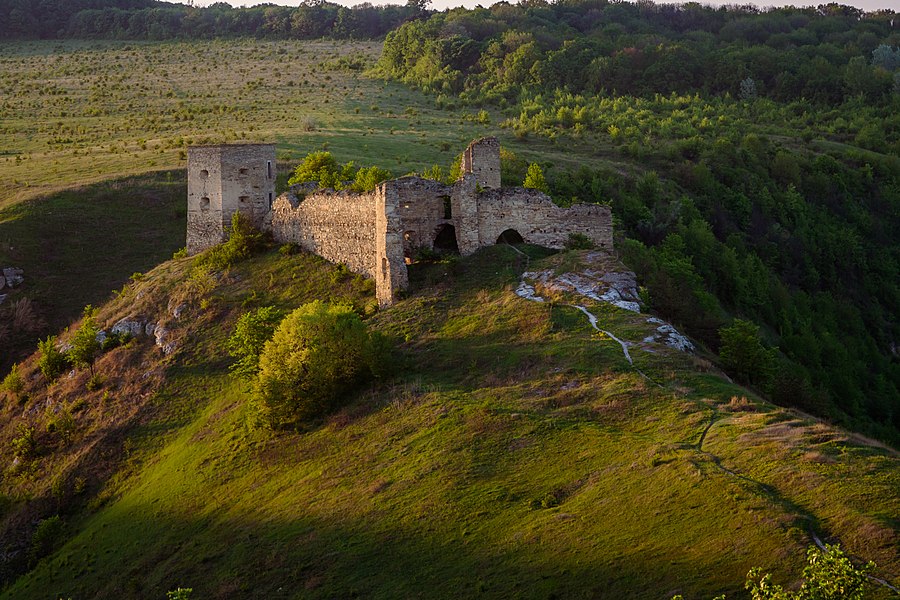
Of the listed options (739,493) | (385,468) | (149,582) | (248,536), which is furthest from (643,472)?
(149,582)

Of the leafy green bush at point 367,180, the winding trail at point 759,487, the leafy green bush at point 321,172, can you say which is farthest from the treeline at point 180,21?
the winding trail at point 759,487

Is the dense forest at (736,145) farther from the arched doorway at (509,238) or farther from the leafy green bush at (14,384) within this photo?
the leafy green bush at (14,384)

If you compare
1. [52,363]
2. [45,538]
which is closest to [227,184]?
[52,363]

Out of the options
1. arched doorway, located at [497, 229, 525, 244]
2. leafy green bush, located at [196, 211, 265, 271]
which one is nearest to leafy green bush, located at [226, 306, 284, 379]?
leafy green bush, located at [196, 211, 265, 271]

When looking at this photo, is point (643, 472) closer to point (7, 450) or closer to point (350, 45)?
point (7, 450)

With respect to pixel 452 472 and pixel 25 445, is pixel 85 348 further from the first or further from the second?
pixel 452 472

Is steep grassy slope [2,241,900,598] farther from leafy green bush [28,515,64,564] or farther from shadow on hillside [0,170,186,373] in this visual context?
shadow on hillside [0,170,186,373]
